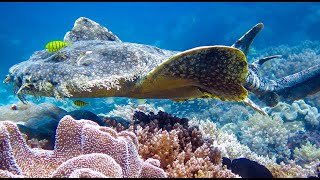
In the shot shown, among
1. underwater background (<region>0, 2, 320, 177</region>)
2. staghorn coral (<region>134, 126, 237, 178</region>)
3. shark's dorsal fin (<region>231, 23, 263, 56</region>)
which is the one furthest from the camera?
underwater background (<region>0, 2, 320, 177</region>)

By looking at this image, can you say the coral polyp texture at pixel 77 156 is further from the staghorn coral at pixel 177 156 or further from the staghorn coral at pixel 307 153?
the staghorn coral at pixel 307 153

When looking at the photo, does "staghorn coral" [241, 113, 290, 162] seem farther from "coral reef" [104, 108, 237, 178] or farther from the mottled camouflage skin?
the mottled camouflage skin

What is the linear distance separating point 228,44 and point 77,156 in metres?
39.8

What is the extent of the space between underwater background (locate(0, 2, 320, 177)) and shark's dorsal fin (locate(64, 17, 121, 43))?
1.55 metres

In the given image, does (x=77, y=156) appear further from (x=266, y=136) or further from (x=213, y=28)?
(x=213, y=28)

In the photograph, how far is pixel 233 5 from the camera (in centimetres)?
6272

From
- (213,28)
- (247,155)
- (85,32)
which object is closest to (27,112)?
(85,32)

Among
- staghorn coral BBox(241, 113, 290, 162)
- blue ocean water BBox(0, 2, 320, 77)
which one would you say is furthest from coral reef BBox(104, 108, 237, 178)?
blue ocean water BBox(0, 2, 320, 77)

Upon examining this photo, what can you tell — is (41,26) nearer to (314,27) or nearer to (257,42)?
(257,42)

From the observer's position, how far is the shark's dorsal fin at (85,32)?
5.91 m

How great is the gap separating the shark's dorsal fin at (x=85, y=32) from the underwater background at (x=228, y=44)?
1.55 meters

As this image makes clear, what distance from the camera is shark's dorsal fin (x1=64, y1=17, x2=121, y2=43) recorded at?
5914 mm

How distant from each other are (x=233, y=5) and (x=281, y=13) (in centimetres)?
1351

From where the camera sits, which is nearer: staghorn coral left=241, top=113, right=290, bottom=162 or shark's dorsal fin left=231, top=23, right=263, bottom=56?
shark's dorsal fin left=231, top=23, right=263, bottom=56
